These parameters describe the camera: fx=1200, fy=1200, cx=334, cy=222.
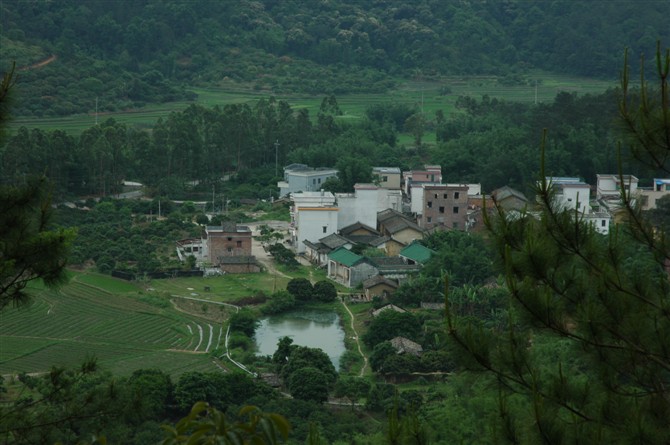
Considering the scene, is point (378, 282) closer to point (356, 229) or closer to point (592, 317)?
point (356, 229)

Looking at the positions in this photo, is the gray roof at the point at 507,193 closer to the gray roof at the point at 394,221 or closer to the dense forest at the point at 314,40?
the gray roof at the point at 394,221

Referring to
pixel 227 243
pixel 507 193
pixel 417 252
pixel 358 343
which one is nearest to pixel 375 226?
pixel 417 252

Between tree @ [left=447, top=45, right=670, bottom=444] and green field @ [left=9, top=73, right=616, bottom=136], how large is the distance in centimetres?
2170

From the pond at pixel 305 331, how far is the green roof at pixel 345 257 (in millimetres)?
1252

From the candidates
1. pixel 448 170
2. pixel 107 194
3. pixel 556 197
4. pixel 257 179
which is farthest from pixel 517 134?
pixel 556 197

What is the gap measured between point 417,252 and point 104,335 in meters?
4.58

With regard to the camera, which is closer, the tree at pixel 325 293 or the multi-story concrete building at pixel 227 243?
the tree at pixel 325 293

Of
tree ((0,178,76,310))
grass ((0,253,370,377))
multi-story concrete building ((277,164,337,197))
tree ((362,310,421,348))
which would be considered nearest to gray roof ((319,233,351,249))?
grass ((0,253,370,377))

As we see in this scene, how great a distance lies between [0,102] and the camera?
4504 millimetres

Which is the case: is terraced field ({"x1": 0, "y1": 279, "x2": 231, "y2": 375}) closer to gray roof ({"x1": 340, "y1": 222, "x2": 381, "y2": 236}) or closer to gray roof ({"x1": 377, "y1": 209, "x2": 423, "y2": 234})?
gray roof ({"x1": 340, "y1": 222, "x2": 381, "y2": 236})

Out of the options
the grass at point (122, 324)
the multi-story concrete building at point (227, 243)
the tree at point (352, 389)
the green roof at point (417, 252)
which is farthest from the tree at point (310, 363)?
the multi-story concrete building at point (227, 243)

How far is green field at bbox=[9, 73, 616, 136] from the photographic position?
27531 mm

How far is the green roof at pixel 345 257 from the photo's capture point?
51.3 feet

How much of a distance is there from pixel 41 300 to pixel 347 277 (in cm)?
388
